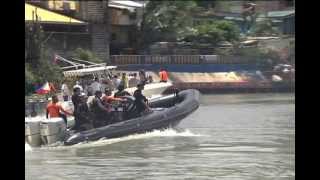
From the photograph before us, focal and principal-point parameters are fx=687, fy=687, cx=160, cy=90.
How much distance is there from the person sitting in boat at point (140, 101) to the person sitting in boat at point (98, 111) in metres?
0.39

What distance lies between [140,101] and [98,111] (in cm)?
61

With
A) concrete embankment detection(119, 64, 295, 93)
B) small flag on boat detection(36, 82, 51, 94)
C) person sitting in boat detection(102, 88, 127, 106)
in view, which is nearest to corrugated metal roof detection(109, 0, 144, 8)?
concrete embankment detection(119, 64, 295, 93)

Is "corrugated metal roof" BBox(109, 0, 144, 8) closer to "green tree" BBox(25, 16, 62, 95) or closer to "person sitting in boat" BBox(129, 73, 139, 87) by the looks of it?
"green tree" BBox(25, 16, 62, 95)

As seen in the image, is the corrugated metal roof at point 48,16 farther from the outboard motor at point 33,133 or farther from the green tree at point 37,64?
the outboard motor at point 33,133

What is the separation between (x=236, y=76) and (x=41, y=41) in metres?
4.68

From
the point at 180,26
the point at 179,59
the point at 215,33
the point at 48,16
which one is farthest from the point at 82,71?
the point at 180,26

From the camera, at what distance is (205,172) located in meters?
6.18

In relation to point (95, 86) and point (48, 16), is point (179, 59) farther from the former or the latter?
point (95, 86)

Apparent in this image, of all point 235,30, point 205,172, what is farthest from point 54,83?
point 235,30

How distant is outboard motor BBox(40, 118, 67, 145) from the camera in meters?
7.81

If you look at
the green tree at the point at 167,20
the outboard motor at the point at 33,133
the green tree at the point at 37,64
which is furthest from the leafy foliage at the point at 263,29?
the outboard motor at the point at 33,133

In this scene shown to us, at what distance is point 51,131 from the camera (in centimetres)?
781
